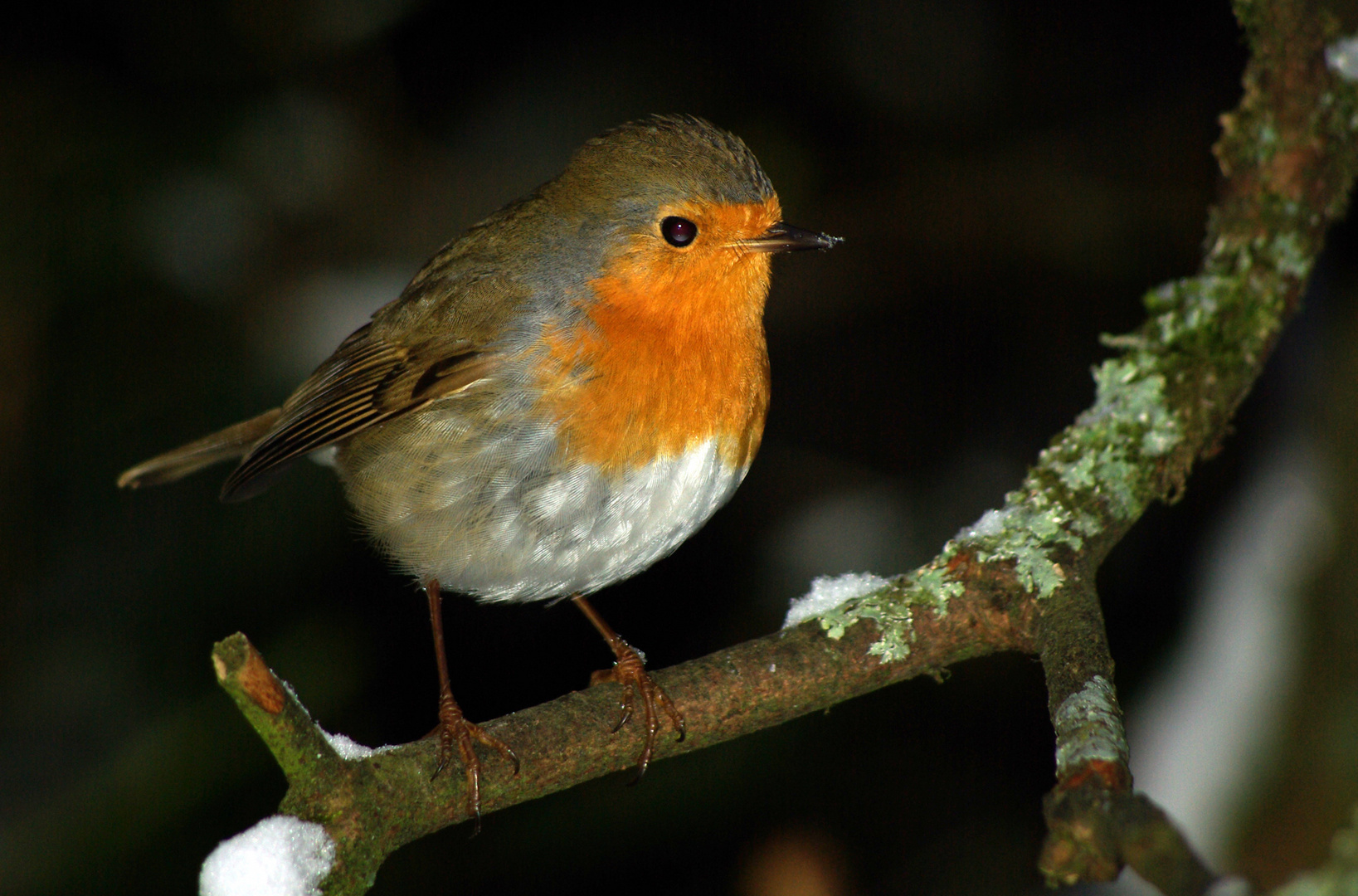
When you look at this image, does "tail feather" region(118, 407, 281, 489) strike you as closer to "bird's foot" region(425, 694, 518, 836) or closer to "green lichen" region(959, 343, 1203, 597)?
"bird's foot" region(425, 694, 518, 836)

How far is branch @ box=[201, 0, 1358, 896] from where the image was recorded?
1926 mm

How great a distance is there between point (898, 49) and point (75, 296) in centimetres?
372

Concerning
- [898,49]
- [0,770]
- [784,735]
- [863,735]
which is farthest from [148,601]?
[898,49]

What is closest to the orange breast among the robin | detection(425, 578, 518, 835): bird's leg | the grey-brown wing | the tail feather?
the robin

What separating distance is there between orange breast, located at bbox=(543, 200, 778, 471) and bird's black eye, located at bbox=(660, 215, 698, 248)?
0.02 meters

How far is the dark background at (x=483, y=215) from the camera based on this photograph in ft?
12.8

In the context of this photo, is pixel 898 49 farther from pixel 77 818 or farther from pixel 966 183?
pixel 77 818

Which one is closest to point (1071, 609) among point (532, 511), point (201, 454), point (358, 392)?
point (532, 511)

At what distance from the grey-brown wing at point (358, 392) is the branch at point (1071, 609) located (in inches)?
36.6

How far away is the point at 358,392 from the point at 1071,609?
2.02m

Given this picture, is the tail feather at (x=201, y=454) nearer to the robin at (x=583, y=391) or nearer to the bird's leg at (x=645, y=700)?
the robin at (x=583, y=391)

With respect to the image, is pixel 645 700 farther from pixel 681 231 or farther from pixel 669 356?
pixel 681 231

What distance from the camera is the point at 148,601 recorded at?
3.97 m

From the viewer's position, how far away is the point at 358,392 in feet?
11.2
